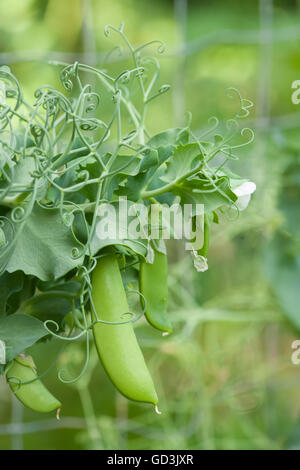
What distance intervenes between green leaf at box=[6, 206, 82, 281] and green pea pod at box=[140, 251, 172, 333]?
0.14ft

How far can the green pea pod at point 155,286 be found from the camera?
0.32 m

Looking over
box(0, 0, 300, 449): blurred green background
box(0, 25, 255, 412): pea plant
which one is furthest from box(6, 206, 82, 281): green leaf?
box(0, 0, 300, 449): blurred green background

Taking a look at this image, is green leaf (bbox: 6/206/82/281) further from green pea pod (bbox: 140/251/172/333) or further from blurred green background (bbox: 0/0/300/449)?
blurred green background (bbox: 0/0/300/449)

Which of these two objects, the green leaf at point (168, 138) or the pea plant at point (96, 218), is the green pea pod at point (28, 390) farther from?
the green leaf at point (168, 138)

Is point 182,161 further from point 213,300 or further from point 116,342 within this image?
point 213,300

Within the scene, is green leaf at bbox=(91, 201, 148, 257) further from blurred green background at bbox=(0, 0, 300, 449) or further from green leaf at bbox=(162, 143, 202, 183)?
blurred green background at bbox=(0, 0, 300, 449)

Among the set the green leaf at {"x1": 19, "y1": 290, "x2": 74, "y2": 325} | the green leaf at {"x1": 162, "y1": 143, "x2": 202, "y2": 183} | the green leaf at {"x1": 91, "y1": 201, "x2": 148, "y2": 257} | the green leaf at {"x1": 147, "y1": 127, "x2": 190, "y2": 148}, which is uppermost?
the green leaf at {"x1": 147, "y1": 127, "x2": 190, "y2": 148}

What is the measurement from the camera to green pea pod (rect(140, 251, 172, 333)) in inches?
12.7

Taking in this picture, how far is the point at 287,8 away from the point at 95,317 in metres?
1.35

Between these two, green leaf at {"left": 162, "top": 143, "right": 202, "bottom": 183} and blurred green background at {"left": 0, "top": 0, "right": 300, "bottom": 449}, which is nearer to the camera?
green leaf at {"left": 162, "top": 143, "right": 202, "bottom": 183}

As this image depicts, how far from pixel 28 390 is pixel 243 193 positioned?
0.15 meters

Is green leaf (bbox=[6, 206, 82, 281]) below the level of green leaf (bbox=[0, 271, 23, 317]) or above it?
above

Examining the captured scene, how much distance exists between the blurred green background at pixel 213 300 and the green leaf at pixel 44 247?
481 mm

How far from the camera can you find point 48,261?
296mm
